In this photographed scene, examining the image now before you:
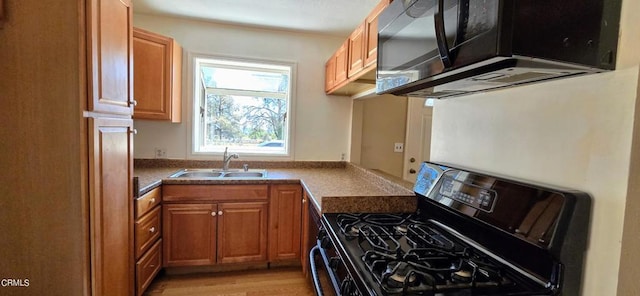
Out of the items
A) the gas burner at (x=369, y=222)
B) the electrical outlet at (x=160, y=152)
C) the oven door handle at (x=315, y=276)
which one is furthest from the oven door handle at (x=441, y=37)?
the electrical outlet at (x=160, y=152)

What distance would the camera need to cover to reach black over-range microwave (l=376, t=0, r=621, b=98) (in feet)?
2.11

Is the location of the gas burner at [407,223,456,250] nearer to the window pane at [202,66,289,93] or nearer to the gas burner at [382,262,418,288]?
the gas burner at [382,262,418,288]

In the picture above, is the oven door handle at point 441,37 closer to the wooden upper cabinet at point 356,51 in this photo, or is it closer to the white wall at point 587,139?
the white wall at point 587,139

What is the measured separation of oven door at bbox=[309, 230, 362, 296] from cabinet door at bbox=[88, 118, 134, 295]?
1055 millimetres

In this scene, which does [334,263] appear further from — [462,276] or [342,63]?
[342,63]

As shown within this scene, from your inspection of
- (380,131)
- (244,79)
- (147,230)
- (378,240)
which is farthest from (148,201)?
(380,131)

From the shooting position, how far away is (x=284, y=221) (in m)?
2.42

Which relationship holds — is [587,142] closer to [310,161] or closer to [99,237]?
[99,237]

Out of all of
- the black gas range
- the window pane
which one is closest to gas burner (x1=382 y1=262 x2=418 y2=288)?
the black gas range

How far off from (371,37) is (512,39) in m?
1.16

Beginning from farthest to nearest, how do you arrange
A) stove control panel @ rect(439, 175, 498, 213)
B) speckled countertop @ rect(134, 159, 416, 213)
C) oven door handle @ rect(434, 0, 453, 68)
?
A: 1. speckled countertop @ rect(134, 159, 416, 213)
2. stove control panel @ rect(439, 175, 498, 213)
3. oven door handle @ rect(434, 0, 453, 68)

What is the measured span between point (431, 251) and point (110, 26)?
1.79 meters

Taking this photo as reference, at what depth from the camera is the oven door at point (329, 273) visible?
0.98 meters

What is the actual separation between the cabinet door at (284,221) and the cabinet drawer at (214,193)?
119mm
